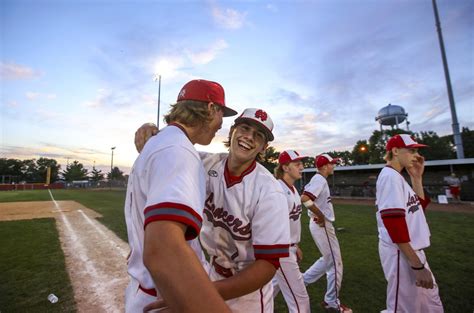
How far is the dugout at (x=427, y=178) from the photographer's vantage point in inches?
817

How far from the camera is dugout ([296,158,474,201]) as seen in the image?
2076 cm

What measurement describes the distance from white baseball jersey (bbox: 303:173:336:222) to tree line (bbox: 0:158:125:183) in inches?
3629

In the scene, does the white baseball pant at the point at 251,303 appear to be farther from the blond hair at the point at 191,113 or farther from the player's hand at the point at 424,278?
the player's hand at the point at 424,278

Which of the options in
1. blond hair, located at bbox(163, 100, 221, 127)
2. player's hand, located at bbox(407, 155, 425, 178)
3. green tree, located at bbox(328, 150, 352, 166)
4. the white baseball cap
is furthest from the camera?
green tree, located at bbox(328, 150, 352, 166)

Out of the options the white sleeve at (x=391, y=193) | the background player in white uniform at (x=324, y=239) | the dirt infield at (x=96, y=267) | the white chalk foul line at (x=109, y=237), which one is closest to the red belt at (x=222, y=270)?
the white sleeve at (x=391, y=193)

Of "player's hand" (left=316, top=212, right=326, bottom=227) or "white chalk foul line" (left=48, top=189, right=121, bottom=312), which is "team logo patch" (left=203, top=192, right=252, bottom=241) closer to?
"white chalk foul line" (left=48, top=189, right=121, bottom=312)

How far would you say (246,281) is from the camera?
62.0 inches

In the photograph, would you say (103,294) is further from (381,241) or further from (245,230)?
(381,241)

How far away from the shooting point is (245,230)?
1970 mm

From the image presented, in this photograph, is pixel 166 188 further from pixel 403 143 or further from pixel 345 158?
pixel 345 158

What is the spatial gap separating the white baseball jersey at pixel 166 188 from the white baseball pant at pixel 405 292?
273 cm

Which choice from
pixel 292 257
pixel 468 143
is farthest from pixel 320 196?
pixel 468 143

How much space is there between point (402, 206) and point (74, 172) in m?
127

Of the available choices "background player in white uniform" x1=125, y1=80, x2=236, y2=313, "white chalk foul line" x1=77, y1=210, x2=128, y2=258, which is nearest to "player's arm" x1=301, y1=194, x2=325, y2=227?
"background player in white uniform" x1=125, y1=80, x2=236, y2=313
